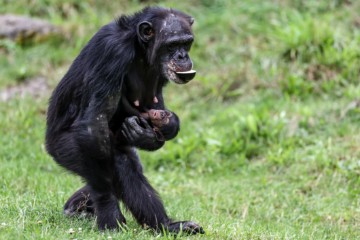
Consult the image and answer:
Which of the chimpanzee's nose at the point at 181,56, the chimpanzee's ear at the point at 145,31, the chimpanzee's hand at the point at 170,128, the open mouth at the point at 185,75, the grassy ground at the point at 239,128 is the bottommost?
the grassy ground at the point at 239,128

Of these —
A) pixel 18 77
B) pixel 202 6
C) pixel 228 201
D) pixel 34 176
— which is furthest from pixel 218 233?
pixel 202 6

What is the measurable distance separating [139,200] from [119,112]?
3.13 feet

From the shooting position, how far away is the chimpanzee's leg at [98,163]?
643cm

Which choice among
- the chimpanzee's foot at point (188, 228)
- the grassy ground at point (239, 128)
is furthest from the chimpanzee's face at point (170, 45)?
the grassy ground at point (239, 128)

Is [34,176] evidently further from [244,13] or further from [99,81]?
[244,13]

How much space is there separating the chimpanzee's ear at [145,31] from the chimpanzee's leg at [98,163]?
0.99 meters

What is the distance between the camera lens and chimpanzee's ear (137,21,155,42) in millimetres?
6887

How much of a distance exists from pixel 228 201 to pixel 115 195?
9.87 feet

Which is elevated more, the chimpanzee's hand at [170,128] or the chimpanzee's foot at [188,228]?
the chimpanzee's hand at [170,128]

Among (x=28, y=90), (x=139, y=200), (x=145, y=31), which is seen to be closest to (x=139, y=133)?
(x=139, y=200)

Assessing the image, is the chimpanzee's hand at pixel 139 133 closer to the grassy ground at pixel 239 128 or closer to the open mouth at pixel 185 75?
the open mouth at pixel 185 75

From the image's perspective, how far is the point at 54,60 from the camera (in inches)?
576

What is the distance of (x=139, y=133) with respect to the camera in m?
6.66

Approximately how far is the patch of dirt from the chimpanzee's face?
6771mm
